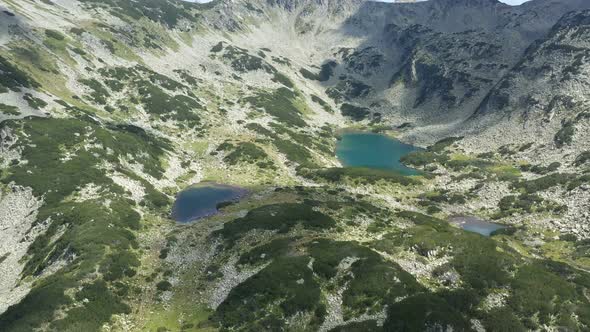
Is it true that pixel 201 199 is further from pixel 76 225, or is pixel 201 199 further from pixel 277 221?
pixel 76 225

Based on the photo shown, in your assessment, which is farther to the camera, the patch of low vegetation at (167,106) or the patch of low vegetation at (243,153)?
the patch of low vegetation at (167,106)

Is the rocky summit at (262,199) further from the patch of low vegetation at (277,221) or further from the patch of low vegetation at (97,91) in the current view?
the patch of low vegetation at (97,91)

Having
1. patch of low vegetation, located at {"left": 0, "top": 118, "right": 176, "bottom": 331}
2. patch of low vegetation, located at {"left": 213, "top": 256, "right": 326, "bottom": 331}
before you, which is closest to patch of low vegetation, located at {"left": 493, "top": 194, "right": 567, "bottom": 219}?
patch of low vegetation, located at {"left": 213, "top": 256, "right": 326, "bottom": 331}

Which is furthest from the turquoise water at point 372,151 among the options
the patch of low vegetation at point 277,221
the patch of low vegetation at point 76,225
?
the patch of low vegetation at point 76,225

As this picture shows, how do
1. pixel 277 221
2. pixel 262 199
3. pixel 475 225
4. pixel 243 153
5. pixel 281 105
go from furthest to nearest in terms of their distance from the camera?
1. pixel 281 105
2. pixel 243 153
3. pixel 475 225
4. pixel 262 199
5. pixel 277 221

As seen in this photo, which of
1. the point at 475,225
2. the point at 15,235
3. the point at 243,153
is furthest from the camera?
the point at 243,153

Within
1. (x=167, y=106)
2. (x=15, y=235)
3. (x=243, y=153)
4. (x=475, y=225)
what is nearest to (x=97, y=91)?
(x=167, y=106)
